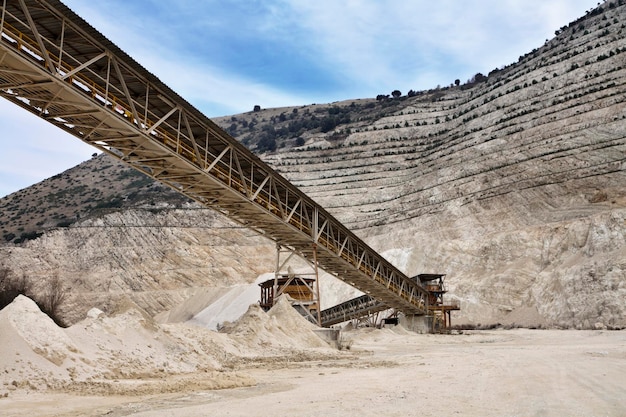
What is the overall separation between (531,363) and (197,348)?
8.97 m

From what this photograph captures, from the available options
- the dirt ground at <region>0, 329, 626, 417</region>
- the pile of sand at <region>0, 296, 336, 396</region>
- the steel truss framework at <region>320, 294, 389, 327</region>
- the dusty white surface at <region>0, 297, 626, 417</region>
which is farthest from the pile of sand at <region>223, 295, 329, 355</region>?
the steel truss framework at <region>320, 294, 389, 327</region>

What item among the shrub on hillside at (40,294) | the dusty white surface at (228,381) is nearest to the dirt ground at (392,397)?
the dusty white surface at (228,381)

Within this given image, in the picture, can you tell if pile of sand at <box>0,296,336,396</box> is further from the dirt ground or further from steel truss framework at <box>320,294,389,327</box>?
steel truss framework at <box>320,294,389,327</box>

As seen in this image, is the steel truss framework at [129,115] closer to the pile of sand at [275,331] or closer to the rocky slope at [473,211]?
the pile of sand at [275,331]

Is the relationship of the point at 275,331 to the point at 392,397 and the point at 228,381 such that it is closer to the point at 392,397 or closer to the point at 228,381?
the point at 228,381

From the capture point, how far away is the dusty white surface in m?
7.30

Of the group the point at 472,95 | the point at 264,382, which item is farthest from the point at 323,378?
the point at 472,95

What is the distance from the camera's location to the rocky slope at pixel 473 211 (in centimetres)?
4119

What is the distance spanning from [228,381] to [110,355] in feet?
9.73

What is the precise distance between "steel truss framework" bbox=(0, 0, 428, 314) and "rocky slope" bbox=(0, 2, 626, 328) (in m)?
21.9

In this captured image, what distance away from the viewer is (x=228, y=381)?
10484 mm

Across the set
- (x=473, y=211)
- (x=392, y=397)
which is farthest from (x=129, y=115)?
(x=473, y=211)

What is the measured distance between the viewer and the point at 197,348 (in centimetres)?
1419

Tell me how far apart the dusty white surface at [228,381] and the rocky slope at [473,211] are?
24.2m
